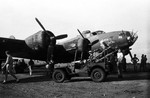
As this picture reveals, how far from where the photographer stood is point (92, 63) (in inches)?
428

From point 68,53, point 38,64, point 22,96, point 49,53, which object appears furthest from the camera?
point 38,64

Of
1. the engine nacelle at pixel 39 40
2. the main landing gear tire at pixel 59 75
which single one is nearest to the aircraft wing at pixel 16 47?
the engine nacelle at pixel 39 40

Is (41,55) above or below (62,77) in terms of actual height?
above

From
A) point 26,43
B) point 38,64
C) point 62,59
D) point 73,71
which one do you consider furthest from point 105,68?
point 38,64

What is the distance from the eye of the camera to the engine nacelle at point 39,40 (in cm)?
1351

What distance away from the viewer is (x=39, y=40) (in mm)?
13523

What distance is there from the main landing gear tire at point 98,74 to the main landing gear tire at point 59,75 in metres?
1.50

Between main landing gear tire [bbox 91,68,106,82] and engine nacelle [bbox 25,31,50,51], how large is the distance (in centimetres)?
430

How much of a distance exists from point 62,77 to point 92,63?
5.63 ft

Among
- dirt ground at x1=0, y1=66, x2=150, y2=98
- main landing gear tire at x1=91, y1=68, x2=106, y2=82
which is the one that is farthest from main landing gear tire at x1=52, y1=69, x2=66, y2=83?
main landing gear tire at x1=91, y1=68, x2=106, y2=82

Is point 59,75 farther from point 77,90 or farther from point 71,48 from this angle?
point 71,48

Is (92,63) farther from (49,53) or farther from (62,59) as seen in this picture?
(62,59)

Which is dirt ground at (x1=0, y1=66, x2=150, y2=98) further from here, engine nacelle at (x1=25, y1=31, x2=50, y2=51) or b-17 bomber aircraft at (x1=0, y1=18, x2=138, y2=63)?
engine nacelle at (x1=25, y1=31, x2=50, y2=51)

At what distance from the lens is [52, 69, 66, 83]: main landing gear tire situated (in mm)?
10953
